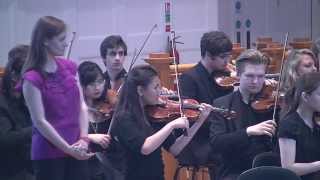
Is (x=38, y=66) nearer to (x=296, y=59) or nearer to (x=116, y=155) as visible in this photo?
(x=116, y=155)

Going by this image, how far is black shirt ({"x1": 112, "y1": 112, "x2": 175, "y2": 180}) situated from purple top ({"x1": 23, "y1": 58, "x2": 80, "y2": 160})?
249 millimetres

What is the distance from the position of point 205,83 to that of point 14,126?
51.2 inches

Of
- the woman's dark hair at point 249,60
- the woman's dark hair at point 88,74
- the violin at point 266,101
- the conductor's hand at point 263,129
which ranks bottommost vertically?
the conductor's hand at point 263,129

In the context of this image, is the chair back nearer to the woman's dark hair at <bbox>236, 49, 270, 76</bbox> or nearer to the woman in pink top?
the woman in pink top

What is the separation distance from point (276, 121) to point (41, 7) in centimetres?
349

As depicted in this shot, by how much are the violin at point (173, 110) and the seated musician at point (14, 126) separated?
0.74m

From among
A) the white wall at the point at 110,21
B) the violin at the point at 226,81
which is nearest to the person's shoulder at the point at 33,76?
the violin at the point at 226,81

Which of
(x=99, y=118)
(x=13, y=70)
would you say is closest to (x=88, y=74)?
(x=99, y=118)

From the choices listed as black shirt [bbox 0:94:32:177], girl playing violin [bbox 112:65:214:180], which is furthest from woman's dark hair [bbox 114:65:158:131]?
black shirt [bbox 0:94:32:177]

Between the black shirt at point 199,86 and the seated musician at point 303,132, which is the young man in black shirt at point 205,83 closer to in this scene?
the black shirt at point 199,86

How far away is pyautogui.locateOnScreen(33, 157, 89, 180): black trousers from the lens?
3553 millimetres

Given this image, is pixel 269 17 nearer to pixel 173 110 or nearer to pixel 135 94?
pixel 173 110

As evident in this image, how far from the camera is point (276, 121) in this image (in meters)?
4.19

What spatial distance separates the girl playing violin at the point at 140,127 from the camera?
3.68 meters
